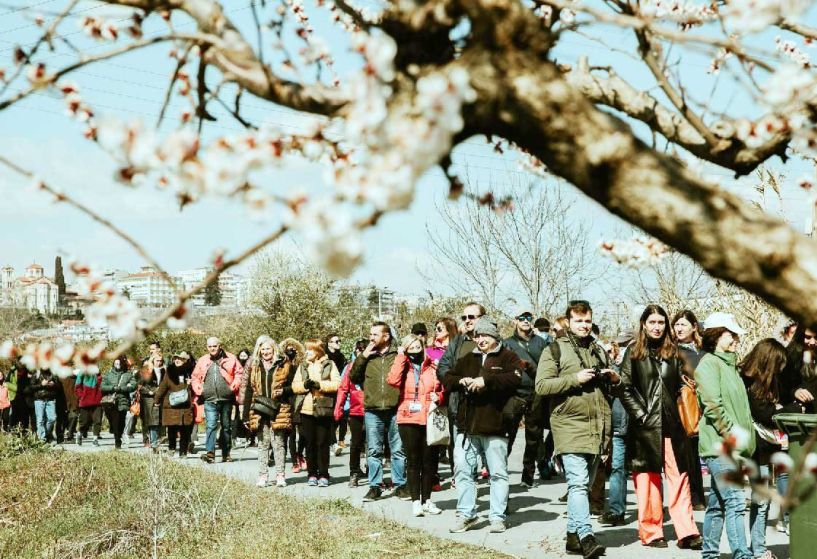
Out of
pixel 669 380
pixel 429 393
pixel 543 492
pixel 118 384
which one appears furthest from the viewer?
pixel 118 384

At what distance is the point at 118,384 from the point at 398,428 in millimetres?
9521

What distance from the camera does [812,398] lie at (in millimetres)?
8273

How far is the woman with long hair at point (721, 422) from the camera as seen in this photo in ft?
22.4

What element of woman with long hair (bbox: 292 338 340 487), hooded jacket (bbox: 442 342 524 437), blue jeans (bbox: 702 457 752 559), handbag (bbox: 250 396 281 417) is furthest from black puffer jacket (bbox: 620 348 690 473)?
handbag (bbox: 250 396 281 417)

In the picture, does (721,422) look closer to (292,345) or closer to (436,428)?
(436,428)

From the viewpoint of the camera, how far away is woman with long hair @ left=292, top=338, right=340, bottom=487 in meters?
12.2

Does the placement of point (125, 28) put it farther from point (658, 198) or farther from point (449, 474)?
point (449, 474)

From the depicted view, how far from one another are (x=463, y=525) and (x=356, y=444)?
355cm

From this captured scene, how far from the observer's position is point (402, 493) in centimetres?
1097

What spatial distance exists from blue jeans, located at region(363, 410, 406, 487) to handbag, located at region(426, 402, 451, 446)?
114 cm

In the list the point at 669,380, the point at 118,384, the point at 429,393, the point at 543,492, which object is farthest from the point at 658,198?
the point at 118,384

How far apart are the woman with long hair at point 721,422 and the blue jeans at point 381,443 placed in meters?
4.62

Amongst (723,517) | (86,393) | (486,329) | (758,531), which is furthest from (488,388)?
(86,393)

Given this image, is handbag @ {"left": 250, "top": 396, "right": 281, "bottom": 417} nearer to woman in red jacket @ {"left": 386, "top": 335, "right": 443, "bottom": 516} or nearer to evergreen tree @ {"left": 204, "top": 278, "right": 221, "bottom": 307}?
woman in red jacket @ {"left": 386, "top": 335, "right": 443, "bottom": 516}
